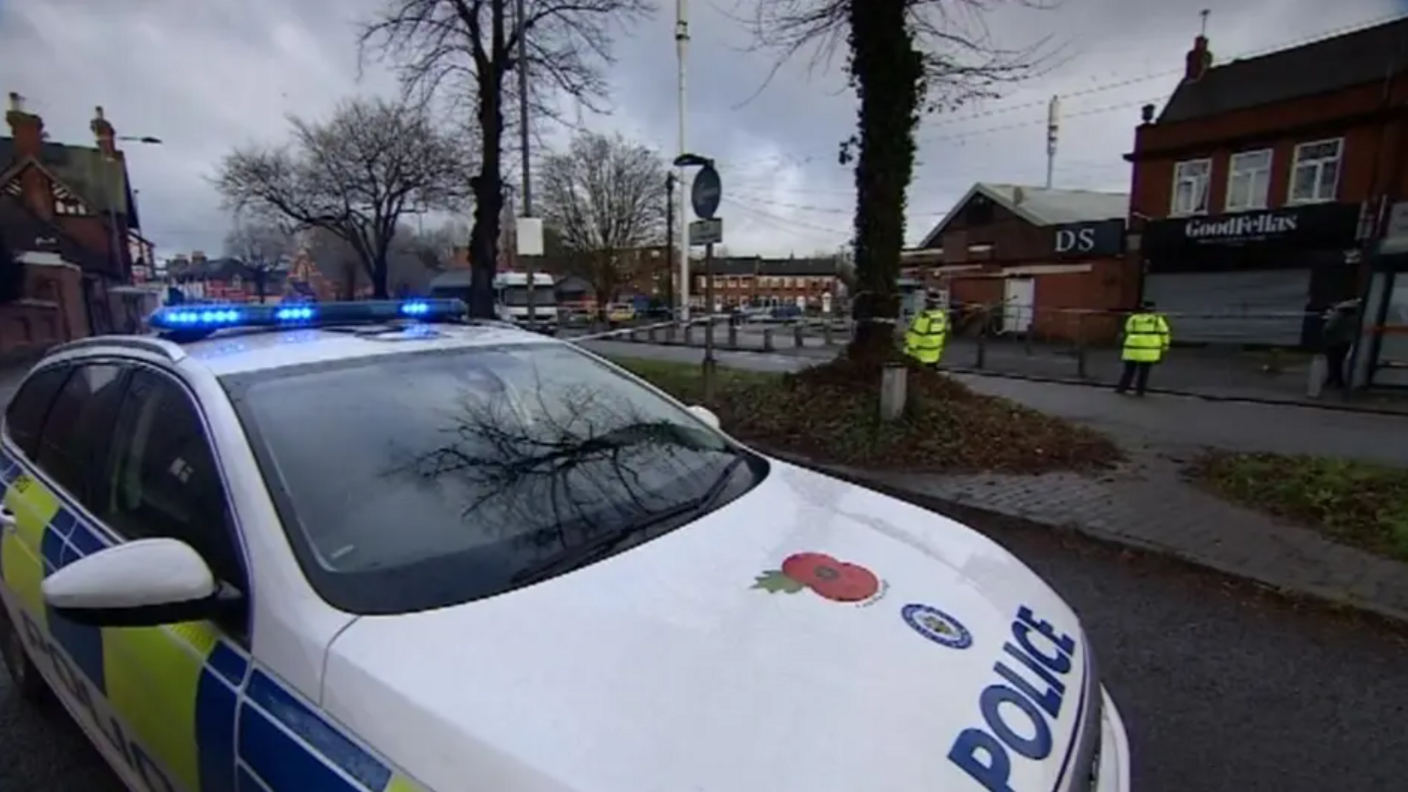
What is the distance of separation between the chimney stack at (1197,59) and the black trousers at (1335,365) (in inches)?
723

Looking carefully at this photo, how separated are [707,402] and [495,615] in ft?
25.4

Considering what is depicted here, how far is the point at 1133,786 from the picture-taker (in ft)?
8.03

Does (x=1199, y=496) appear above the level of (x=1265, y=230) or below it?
below

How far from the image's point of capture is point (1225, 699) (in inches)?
118

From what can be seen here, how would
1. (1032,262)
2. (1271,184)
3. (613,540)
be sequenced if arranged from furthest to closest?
(1032,262)
(1271,184)
(613,540)

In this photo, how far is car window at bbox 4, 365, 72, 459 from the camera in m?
2.82

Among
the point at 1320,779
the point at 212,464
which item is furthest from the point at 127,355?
the point at 1320,779

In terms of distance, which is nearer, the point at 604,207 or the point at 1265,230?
the point at 1265,230

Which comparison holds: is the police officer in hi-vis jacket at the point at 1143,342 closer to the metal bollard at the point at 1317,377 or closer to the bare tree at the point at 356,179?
the metal bollard at the point at 1317,377

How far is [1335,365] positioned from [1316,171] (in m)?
12.3

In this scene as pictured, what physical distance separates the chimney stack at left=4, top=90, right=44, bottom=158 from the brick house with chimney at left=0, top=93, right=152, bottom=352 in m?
0.04

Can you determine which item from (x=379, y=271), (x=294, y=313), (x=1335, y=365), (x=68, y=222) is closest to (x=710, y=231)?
(x=294, y=313)

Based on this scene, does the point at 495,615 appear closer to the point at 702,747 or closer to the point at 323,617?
the point at 323,617

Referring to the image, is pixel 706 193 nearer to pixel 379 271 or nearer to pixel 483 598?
pixel 483 598
